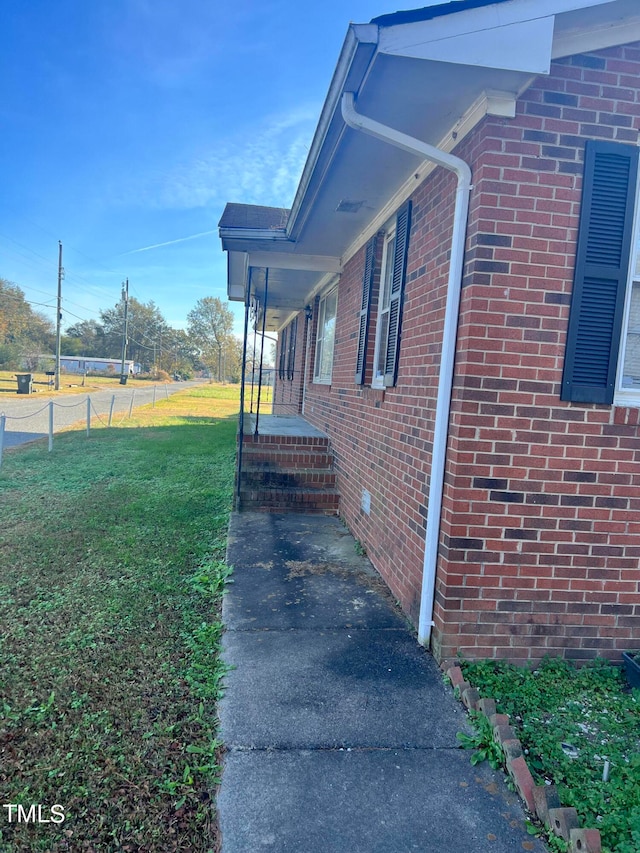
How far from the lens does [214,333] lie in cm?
7694

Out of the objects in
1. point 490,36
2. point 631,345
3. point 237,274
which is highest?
point 490,36

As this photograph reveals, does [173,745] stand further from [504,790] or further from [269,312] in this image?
[269,312]

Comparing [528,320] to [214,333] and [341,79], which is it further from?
[214,333]

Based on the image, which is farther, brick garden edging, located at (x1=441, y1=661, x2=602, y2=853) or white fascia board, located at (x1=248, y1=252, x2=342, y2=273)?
white fascia board, located at (x1=248, y1=252, x2=342, y2=273)

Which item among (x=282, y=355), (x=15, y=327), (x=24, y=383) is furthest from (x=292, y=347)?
(x=15, y=327)

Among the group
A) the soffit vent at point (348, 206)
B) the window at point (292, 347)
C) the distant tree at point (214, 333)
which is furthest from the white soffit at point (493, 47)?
the distant tree at point (214, 333)

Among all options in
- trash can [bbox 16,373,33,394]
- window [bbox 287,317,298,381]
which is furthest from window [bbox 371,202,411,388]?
trash can [bbox 16,373,33,394]

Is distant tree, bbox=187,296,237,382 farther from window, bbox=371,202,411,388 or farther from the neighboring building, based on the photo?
window, bbox=371,202,411,388

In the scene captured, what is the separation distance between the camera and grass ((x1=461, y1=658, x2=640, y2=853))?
179cm

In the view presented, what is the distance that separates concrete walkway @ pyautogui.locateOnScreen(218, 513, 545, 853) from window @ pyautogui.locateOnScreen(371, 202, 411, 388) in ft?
5.97

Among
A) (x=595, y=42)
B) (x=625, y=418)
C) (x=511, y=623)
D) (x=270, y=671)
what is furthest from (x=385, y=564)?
(x=595, y=42)

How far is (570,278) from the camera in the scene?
8.91 ft

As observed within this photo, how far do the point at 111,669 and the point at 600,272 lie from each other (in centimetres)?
324

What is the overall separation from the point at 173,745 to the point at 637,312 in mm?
3066
